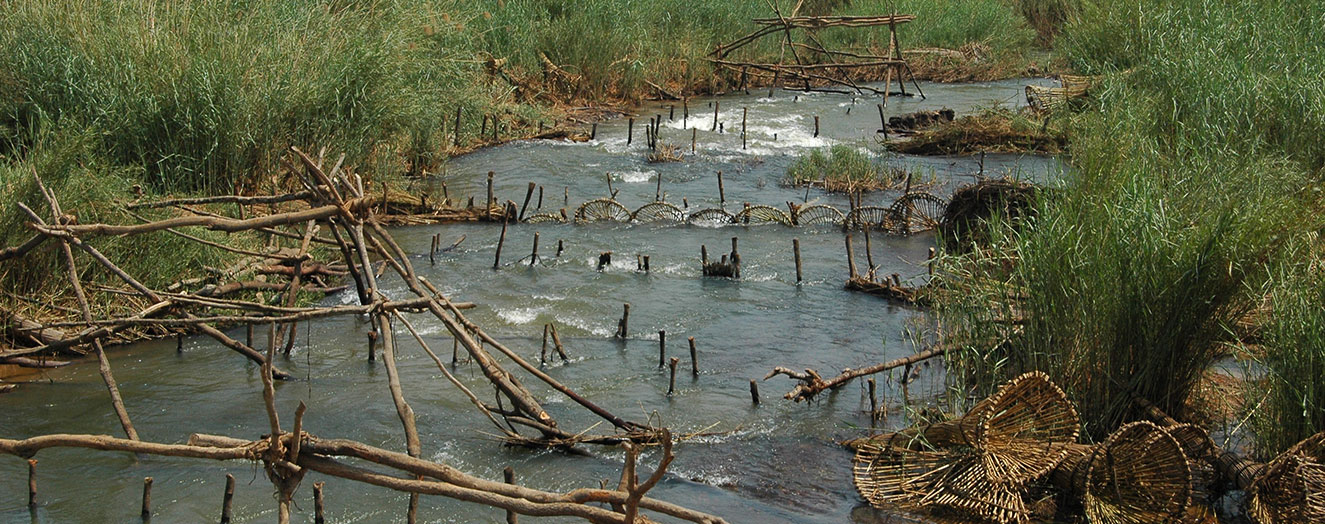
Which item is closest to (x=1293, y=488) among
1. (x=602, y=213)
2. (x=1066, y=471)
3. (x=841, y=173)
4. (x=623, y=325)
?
(x=1066, y=471)

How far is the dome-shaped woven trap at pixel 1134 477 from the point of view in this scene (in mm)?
6062

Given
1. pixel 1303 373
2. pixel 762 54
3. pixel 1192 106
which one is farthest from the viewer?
pixel 762 54

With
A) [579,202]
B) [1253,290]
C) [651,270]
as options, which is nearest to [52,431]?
[651,270]

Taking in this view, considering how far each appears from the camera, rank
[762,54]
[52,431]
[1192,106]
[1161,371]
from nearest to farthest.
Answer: [1161,371] < [52,431] < [1192,106] < [762,54]

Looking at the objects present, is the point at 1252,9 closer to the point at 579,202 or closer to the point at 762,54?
the point at 579,202

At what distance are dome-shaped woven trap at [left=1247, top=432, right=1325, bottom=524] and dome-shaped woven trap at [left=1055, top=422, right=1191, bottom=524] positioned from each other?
370mm

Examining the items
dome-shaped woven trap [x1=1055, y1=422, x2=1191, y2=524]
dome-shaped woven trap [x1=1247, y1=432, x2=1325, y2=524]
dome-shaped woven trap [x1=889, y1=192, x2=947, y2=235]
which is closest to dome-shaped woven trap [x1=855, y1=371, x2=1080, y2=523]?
dome-shaped woven trap [x1=1055, y1=422, x2=1191, y2=524]

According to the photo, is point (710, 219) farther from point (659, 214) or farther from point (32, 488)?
point (32, 488)

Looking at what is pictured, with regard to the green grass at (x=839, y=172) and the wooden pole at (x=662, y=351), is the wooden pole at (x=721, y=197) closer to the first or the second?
the green grass at (x=839, y=172)

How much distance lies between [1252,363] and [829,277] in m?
5.15

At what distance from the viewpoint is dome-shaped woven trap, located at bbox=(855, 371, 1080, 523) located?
247 inches

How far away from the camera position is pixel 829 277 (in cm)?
1199

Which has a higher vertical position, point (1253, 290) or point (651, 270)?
point (1253, 290)

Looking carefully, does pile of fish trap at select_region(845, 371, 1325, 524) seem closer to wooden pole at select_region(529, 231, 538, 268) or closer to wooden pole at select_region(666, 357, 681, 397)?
wooden pole at select_region(666, 357, 681, 397)
